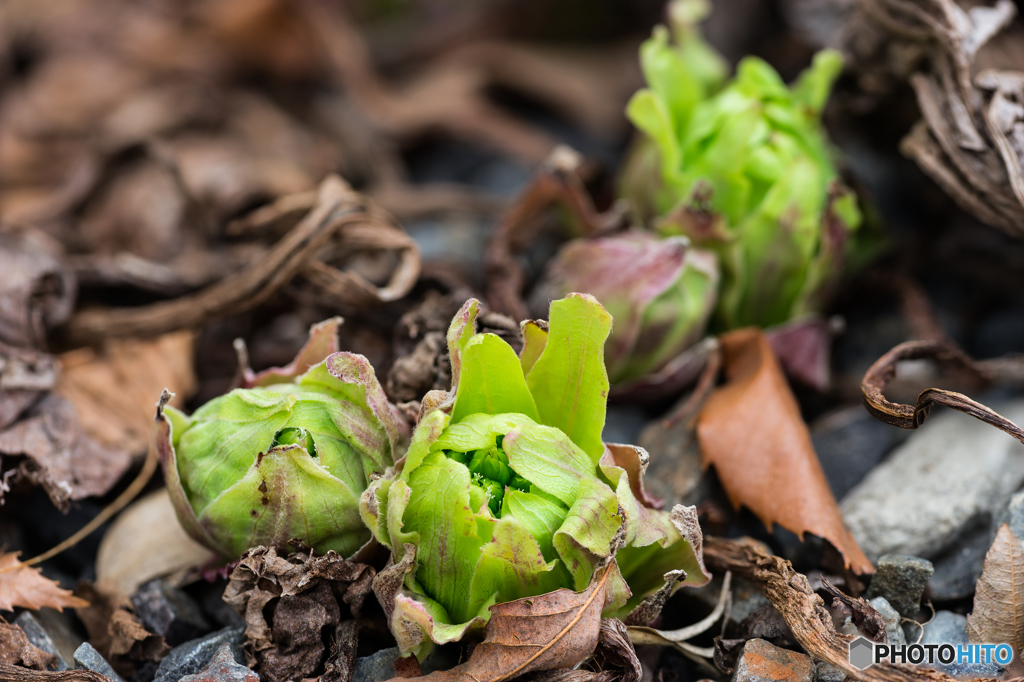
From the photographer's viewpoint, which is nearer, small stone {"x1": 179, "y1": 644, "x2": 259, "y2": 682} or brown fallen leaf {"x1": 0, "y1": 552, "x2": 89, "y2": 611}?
small stone {"x1": 179, "y1": 644, "x2": 259, "y2": 682}

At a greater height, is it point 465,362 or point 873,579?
point 465,362

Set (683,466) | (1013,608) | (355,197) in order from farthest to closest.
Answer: (355,197) → (683,466) → (1013,608)

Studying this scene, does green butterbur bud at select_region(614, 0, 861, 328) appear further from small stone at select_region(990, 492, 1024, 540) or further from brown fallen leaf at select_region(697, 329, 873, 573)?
small stone at select_region(990, 492, 1024, 540)

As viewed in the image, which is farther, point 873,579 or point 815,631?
point 873,579

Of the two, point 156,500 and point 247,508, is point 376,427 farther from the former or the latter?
point 156,500

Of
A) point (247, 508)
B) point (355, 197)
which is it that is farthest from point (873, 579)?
point (355, 197)

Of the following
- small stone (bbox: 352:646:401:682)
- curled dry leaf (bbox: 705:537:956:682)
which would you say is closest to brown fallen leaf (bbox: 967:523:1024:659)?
curled dry leaf (bbox: 705:537:956:682)

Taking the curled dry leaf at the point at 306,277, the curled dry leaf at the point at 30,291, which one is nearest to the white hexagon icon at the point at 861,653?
the curled dry leaf at the point at 306,277

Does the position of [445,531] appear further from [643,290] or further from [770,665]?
[643,290]
